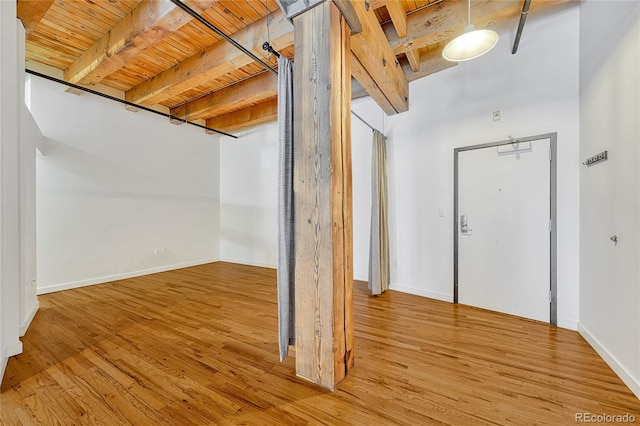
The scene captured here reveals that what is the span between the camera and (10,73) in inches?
82.0

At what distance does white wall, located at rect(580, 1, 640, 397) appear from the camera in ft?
5.68

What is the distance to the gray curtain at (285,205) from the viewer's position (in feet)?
6.15

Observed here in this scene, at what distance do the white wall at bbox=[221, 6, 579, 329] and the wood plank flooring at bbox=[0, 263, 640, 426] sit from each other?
781 millimetres

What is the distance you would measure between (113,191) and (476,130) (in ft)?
19.2

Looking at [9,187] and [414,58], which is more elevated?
[414,58]

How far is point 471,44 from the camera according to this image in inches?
78.9

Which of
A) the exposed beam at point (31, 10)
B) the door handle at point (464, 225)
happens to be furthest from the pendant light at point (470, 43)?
the exposed beam at point (31, 10)

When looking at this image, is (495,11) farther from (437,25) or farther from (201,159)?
(201,159)

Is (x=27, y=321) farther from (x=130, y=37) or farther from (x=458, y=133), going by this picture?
(x=458, y=133)

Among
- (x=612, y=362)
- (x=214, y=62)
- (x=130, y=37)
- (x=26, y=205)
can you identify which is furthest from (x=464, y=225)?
(x=26, y=205)

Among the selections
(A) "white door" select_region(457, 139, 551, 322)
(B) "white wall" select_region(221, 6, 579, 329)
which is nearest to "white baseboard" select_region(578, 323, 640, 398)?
(B) "white wall" select_region(221, 6, 579, 329)

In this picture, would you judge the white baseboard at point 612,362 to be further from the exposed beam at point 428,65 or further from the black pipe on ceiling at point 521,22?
the exposed beam at point 428,65

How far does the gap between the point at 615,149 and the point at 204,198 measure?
643cm

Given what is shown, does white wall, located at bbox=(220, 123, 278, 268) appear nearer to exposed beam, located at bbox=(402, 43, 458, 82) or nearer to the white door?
exposed beam, located at bbox=(402, 43, 458, 82)
